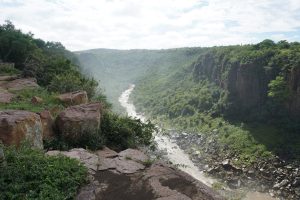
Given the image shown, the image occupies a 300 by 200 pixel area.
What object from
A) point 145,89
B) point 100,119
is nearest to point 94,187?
point 100,119

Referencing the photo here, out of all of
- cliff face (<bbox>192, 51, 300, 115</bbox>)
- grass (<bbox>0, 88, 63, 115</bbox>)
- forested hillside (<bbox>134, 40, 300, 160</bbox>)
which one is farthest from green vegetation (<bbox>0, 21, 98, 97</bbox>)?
cliff face (<bbox>192, 51, 300, 115</bbox>)

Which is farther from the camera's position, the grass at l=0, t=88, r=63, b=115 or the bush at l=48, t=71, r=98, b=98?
the bush at l=48, t=71, r=98, b=98

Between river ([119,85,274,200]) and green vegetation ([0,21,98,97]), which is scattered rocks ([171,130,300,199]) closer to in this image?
river ([119,85,274,200])

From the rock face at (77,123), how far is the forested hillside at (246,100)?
39.2 m

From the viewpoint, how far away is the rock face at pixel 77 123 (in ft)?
49.4

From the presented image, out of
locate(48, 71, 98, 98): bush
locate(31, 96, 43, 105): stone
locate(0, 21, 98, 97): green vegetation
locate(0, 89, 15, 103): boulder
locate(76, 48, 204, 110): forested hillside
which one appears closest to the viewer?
locate(31, 96, 43, 105): stone

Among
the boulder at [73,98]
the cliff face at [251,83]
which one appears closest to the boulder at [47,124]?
the boulder at [73,98]

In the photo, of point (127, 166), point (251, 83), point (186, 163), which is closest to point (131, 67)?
point (251, 83)

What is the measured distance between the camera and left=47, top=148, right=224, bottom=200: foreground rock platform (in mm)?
9836

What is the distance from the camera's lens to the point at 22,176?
9.98m

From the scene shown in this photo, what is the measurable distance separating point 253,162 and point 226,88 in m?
28.3

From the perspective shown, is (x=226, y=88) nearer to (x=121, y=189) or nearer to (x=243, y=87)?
(x=243, y=87)

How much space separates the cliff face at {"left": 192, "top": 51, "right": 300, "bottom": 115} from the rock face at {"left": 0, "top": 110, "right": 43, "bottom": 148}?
50.4 metres

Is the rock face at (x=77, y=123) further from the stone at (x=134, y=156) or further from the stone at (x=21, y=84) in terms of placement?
the stone at (x=21, y=84)
